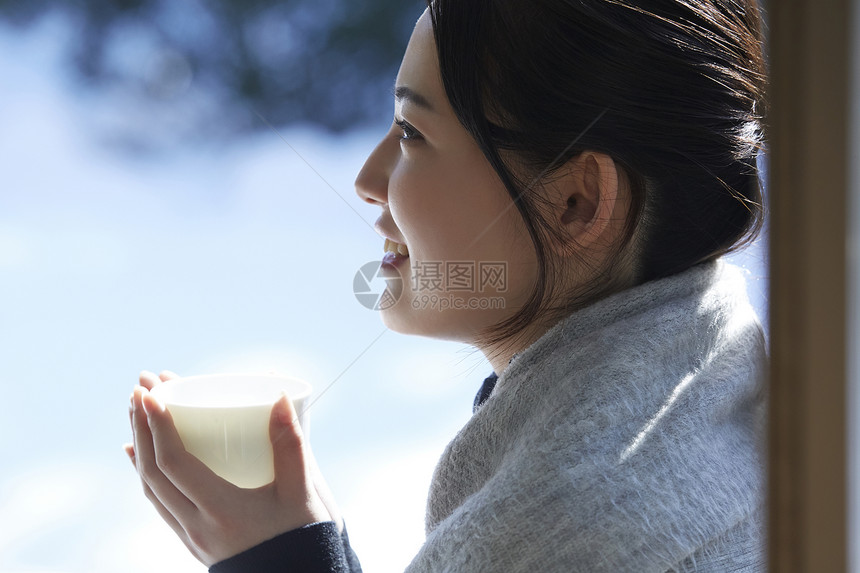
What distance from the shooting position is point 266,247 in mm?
1849

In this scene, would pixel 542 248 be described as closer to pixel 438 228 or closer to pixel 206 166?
pixel 438 228

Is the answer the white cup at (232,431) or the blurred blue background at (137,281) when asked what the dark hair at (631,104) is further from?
the blurred blue background at (137,281)

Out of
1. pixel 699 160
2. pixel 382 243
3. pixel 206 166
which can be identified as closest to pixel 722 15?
pixel 699 160

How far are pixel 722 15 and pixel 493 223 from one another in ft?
0.74

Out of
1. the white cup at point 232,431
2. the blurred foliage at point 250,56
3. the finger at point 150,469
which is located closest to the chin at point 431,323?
the white cup at point 232,431

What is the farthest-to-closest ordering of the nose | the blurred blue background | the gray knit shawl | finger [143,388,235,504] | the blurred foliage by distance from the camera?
1. the blurred foliage
2. the blurred blue background
3. the nose
4. finger [143,388,235,504]
5. the gray knit shawl

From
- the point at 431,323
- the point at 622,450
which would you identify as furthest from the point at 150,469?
the point at 622,450

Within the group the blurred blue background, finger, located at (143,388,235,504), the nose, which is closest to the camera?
finger, located at (143,388,235,504)

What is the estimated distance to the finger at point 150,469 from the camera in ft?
1.80

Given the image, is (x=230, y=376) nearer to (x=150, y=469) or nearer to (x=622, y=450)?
(x=150, y=469)

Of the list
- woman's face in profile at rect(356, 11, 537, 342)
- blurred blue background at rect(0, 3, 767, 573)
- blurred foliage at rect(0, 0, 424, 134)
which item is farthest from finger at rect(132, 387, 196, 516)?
blurred foliage at rect(0, 0, 424, 134)

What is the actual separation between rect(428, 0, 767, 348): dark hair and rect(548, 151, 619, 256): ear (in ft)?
0.03

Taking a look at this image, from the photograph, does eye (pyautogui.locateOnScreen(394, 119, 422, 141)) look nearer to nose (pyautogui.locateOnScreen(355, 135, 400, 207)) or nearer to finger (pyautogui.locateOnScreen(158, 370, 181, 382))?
nose (pyautogui.locateOnScreen(355, 135, 400, 207))

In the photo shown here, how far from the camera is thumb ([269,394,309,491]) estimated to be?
0.52m
